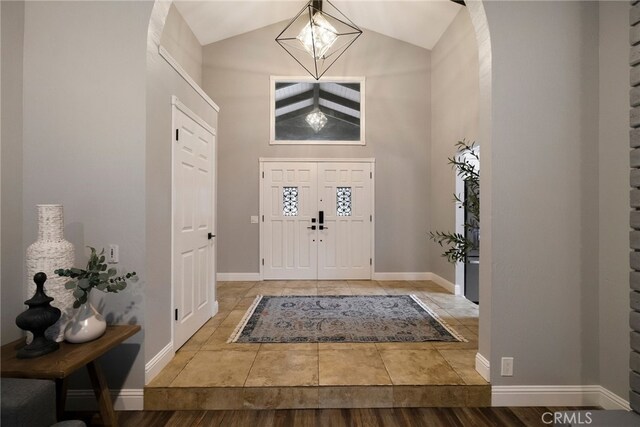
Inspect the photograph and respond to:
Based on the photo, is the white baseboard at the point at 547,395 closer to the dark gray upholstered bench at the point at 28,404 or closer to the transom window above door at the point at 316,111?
the dark gray upholstered bench at the point at 28,404

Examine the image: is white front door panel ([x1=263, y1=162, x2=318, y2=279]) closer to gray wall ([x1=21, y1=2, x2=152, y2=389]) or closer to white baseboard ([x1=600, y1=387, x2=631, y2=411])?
gray wall ([x1=21, y1=2, x2=152, y2=389])

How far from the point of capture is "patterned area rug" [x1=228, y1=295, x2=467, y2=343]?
2.92m

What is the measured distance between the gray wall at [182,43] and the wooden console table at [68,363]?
3669mm

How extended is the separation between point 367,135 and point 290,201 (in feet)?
5.83

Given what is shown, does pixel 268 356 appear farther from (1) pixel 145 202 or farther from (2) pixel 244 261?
(2) pixel 244 261

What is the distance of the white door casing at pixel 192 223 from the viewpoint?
8.46ft

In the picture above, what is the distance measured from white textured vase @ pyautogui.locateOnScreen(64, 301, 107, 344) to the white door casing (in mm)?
731

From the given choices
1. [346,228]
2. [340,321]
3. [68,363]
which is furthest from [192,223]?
[346,228]

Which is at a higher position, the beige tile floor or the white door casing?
the white door casing

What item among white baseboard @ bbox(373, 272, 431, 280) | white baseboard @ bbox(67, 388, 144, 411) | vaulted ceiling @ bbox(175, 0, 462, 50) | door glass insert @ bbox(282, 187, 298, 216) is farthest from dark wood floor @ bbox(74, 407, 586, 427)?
vaulted ceiling @ bbox(175, 0, 462, 50)

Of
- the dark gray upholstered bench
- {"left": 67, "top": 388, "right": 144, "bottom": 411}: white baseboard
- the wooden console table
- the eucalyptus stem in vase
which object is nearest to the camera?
the dark gray upholstered bench

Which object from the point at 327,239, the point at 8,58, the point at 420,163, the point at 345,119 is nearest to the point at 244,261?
the point at 327,239

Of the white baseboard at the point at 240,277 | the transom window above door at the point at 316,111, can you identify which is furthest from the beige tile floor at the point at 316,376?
the transom window above door at the point at 316,111

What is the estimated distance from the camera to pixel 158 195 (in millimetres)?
2264
